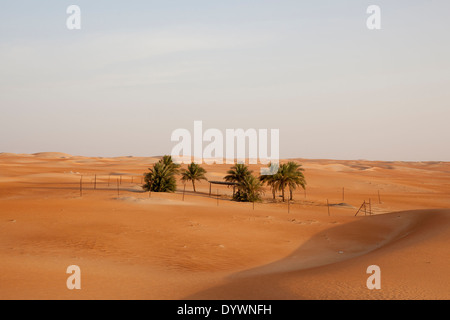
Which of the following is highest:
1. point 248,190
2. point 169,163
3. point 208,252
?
point 169,163

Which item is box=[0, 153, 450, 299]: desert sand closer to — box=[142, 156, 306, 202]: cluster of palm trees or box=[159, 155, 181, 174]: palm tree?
box=[142, 156, 306, 202]: cluster of palm trees

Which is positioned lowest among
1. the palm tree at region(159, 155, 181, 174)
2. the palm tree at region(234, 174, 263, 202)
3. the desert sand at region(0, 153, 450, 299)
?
the desert sand at region(0, 153, 450, 299)

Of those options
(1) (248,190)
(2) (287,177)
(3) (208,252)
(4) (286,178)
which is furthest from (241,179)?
(3) (208,252)

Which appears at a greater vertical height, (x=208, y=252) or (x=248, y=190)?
(x=248, y=190)

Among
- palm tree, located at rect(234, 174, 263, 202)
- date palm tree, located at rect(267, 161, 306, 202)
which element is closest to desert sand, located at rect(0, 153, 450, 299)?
palm tree, located at rect(234, 174, 263, 202)

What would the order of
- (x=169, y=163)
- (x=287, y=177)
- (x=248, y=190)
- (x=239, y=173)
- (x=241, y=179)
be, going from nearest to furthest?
1. (x=248, y=190)
2. (x=241, y=179)
3. (x=169, y=163)
4. (x=239, y=173)
5. (x=287, y=177)

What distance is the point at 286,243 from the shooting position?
2005 centimetres

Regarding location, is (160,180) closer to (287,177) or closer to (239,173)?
(239,173)

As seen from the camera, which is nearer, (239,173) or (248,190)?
(248,190)

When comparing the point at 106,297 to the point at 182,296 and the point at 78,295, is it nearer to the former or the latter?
the point at 78,295

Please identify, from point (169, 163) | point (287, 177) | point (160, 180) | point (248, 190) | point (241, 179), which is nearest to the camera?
point (248, 190)

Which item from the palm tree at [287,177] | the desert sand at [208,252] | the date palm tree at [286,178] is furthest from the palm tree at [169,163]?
the desert sand at [208,252]

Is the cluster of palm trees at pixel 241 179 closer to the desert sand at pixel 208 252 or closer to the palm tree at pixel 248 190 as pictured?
the palm tree at pixel 248 190
